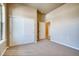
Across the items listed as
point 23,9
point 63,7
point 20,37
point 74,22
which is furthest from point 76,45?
point 23,9

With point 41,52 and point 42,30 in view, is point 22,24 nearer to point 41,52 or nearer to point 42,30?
point 41,52

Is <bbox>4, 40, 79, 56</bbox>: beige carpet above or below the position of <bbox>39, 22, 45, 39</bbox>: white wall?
below

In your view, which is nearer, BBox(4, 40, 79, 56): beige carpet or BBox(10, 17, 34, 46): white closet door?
BBox(4, 40, 79, 56): beige carpet

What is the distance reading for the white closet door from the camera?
6.37 metres

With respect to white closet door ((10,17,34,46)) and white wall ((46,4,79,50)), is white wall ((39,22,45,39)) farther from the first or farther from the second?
white wall ((46,4,79,50))

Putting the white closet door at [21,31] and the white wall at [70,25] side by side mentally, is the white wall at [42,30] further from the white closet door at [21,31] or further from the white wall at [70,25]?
the white wall at [70,25]

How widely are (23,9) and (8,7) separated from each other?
3.96 ft

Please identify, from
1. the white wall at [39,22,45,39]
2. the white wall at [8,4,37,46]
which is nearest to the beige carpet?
the white wall at [8,4,37,46]

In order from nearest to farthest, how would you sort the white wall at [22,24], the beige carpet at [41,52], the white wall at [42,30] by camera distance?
the beige carpet at [41,52]
the white wall at [22,24]
the white wall at [42,30]

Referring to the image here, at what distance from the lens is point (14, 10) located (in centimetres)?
641

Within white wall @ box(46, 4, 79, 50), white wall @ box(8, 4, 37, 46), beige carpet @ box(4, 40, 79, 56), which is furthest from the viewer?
white wall @ box(8, 4, 37, 46)

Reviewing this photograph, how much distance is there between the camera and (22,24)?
6.94 m

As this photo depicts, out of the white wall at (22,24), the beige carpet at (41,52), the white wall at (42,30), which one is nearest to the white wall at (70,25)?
A: the beige carpet at (41,52)

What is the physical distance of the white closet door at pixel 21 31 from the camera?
251 inches
